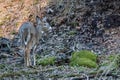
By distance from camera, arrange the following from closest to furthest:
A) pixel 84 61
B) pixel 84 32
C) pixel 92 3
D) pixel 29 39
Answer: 1. pixel 84 61
2. pixel 29 39
3. pixel 84 32
4. pixel 92 3

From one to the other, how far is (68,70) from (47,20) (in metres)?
5.90

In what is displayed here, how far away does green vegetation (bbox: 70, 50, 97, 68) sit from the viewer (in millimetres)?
9008

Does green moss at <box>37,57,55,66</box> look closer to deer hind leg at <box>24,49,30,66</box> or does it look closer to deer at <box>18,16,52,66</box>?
deer at <box>18,16,52,66</box>

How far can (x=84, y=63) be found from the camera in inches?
356

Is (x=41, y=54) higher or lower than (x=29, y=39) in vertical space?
lower

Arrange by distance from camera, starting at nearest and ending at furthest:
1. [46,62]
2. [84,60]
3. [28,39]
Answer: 1. [84,60]
2. [46,62]
3. [28,39]

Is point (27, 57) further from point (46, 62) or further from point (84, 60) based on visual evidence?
point (84, 60)

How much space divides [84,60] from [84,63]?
0.60ft

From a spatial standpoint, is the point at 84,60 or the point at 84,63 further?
the point at 84,60

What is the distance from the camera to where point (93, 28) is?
41.4 feet

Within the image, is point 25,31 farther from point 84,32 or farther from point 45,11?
point 45,11

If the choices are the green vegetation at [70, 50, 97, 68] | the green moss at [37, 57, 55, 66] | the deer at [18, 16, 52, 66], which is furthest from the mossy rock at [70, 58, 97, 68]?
the deer at [18, 16, 52, 66]

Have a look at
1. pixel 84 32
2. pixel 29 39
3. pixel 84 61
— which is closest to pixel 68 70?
pixel 84 61

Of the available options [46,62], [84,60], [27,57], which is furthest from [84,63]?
[27,57]
